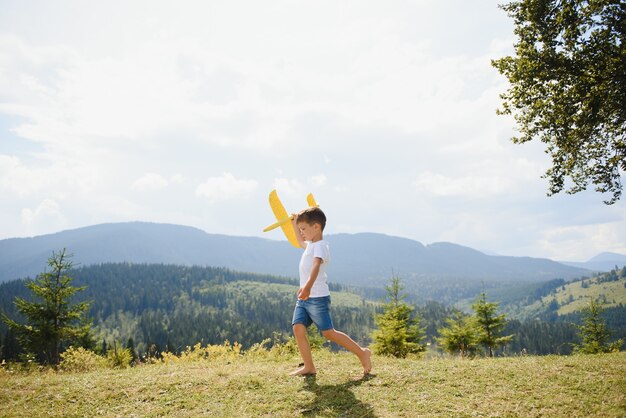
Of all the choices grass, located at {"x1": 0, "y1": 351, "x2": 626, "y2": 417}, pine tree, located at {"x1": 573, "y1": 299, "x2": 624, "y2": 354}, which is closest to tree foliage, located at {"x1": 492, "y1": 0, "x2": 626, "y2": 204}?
grass, located at {"x1": 0, "y1": 351, "x2": 626, "y2": 417}

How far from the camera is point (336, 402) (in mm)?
5754

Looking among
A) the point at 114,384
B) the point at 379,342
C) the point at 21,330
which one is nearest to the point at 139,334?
the point at 21,330

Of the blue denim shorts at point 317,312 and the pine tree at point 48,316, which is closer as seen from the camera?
the blue denim shorts at point 317,312

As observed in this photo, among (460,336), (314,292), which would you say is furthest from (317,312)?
(460,336)

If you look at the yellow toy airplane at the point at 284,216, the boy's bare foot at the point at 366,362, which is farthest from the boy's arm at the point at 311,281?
the boy's bare foot at the point at 366,362

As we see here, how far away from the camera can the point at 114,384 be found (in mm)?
7152

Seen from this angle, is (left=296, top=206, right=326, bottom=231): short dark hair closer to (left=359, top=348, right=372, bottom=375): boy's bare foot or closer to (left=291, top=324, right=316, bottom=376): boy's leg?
(left=291, top=324, right=316, bottom=376): boy's leg

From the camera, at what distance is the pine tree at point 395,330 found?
83.7ft

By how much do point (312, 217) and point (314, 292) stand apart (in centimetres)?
144

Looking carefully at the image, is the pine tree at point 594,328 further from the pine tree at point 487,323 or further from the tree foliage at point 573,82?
the tree foliage at point 573,82

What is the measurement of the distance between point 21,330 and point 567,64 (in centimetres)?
3435

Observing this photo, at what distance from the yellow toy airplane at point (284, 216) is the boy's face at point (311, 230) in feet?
1.55

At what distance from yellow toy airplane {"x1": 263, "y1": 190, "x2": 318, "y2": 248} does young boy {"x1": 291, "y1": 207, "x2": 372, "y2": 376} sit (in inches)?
13.6

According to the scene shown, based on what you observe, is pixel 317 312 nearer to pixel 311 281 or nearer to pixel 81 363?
pixel 311 281
